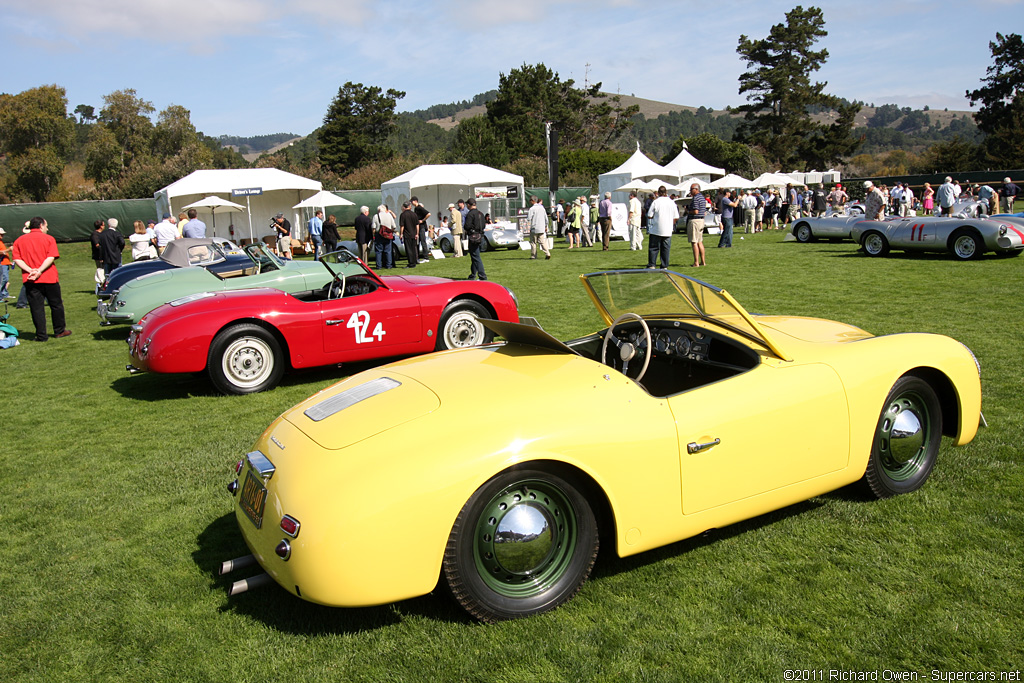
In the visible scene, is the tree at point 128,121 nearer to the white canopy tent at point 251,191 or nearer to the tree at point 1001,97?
the white canopy tent at point 251,191

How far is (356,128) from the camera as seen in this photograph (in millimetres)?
73562

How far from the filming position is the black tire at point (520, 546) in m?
2.74

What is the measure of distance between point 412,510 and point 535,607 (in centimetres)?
72

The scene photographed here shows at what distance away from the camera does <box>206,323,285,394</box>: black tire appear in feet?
21.9

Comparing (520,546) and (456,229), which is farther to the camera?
(456,229)

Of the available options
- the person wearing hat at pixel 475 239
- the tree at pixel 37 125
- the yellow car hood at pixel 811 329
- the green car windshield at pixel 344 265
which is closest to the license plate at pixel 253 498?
the yellow car hood at pixel 811 329

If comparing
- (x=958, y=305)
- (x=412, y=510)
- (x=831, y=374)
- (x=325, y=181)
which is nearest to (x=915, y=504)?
(x=831, y=374)

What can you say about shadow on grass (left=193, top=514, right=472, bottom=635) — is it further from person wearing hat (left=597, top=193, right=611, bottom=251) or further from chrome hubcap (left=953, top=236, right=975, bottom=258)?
person wearing hat (left=597, top=193, right=611, bottom=251)

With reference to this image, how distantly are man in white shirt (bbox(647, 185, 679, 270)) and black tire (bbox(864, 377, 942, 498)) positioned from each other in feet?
32.9

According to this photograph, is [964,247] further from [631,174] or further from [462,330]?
[631,174]

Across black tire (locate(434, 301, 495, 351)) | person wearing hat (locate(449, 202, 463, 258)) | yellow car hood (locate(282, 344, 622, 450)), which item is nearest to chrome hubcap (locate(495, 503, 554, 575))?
yellow car hood (locate(282, 344, 622, 450))

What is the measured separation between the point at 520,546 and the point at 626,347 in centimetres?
136

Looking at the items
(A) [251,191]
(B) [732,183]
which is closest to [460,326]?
(A) [251,191]

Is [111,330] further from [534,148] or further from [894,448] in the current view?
[534,148]
